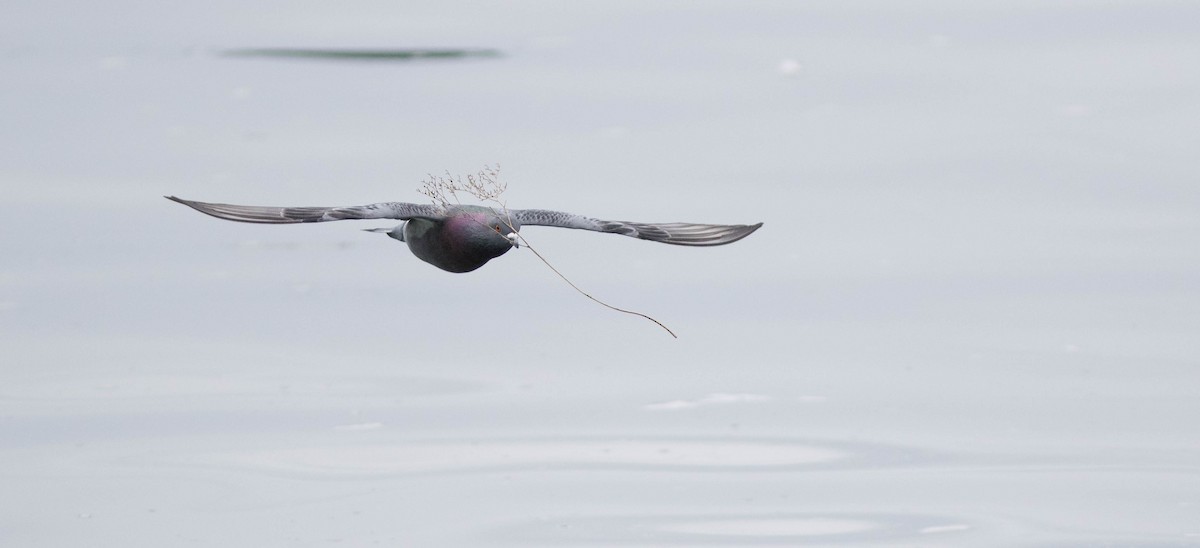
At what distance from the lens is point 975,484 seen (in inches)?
599

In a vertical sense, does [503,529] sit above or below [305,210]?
below

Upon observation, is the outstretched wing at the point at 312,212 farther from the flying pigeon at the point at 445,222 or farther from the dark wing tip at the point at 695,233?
the dark wing tip at the point at 695,233

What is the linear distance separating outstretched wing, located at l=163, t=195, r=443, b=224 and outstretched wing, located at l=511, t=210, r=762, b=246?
40 centimetres

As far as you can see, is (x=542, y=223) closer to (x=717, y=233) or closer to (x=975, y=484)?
(x=717, y=233)

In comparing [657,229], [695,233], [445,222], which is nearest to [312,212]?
[445,222]

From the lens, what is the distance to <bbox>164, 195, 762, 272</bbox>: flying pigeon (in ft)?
22.8

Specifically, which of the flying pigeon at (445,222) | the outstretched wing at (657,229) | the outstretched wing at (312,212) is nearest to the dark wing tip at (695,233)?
the outstretched wing at (657,229)

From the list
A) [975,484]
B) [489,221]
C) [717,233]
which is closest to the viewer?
[489,221]

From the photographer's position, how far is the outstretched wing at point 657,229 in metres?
7.43

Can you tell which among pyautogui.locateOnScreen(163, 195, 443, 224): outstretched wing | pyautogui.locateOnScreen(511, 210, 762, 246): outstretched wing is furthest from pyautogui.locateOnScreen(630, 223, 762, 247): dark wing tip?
pyautogui.locateOnScreen(163, 195, 443, 224): outstretched wing

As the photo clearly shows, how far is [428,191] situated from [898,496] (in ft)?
29.8

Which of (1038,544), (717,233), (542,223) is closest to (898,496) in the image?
(1038,544)

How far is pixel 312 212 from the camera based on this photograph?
7508 millimetres

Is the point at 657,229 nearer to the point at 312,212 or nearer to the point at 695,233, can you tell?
the point at 695,233
